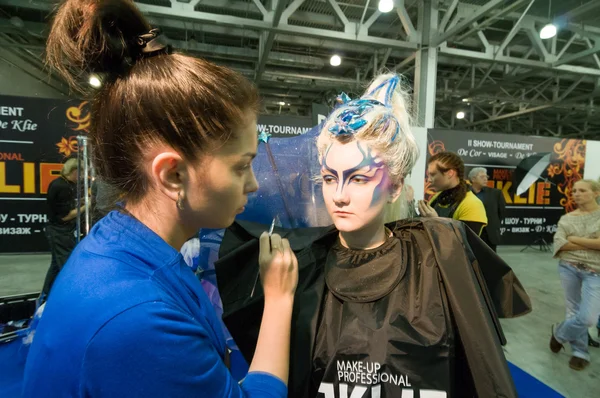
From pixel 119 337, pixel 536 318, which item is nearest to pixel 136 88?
pixel 119 337

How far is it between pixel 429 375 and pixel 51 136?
15.0 feet

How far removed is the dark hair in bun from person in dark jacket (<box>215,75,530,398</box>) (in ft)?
1.16

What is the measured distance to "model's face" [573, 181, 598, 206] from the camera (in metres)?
2.33

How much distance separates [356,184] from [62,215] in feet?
9.29

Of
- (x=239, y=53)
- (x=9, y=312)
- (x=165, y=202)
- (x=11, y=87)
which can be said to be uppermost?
(x=239, y=53)

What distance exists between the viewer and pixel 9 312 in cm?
179

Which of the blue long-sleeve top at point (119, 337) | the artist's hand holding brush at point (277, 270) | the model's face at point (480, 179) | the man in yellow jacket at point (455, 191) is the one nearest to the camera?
the blue long-sleeve top at point (119, 337)

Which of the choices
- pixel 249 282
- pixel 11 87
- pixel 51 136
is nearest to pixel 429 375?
pixel 249 282

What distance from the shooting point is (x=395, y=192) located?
89cm

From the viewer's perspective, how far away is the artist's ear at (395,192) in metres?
0.88

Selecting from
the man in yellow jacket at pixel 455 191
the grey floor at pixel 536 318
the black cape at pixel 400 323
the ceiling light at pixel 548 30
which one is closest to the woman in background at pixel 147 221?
the black cape at pixel 400 323

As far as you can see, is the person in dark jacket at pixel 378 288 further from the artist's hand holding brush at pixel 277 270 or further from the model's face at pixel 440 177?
the model's face at pixel 440 177

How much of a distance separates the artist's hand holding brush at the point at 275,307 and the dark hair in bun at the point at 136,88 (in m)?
0.28

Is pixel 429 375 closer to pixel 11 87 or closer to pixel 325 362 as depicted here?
pixel 325 362
